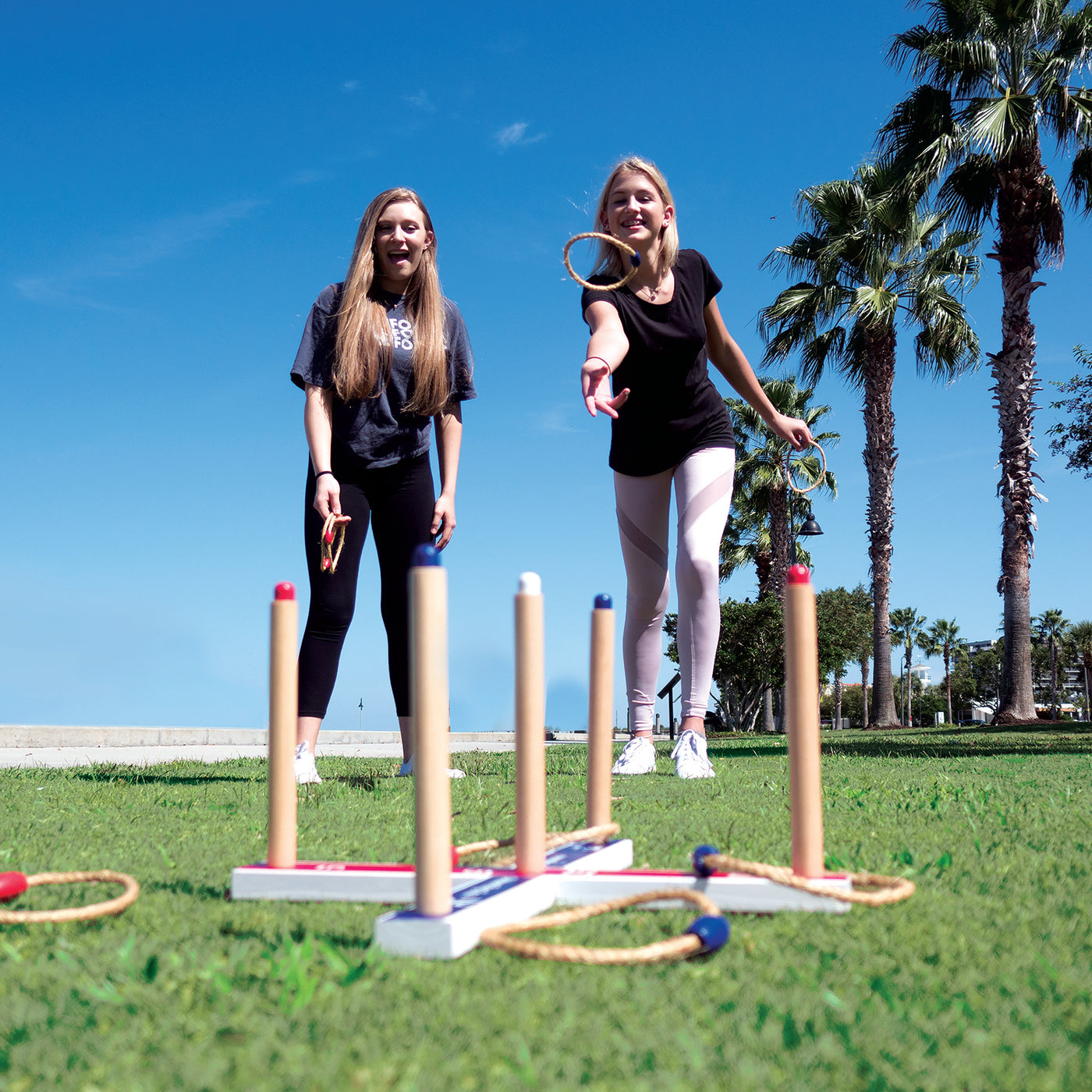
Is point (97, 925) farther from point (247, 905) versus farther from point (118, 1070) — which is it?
point (118, 1070)

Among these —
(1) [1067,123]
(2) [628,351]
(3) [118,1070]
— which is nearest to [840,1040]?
(3) [118,1070]

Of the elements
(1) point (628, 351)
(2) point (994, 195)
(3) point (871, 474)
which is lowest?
(1) point (628, 351)

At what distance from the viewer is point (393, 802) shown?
11.0ft

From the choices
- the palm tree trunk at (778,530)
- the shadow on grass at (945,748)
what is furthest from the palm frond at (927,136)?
the palm tree trunk at (778,530)

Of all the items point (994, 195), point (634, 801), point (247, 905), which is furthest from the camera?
point (994, 195)

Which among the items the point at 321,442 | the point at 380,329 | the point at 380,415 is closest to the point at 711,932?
the point at 321,442

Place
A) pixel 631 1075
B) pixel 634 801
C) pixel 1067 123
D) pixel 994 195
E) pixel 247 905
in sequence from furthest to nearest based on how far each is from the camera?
pixel 994 195, pixel 1067 123, pixel 634 801, pixel 247 905, pixel 631 1075

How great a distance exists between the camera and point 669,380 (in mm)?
4602

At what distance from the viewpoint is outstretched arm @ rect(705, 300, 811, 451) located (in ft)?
15.7

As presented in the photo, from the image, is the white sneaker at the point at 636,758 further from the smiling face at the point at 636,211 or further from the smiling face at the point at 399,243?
the smiling face at the point at 399,243

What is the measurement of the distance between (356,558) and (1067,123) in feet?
51.0

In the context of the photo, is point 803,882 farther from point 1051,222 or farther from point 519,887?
point 1051,222

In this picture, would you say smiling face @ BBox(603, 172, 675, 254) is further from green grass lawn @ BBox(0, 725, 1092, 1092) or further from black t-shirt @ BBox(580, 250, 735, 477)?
green grass lawn @ BBox(0, 725, 1092, 1092)

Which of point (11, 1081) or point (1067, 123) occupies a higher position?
point (1067, 123)
